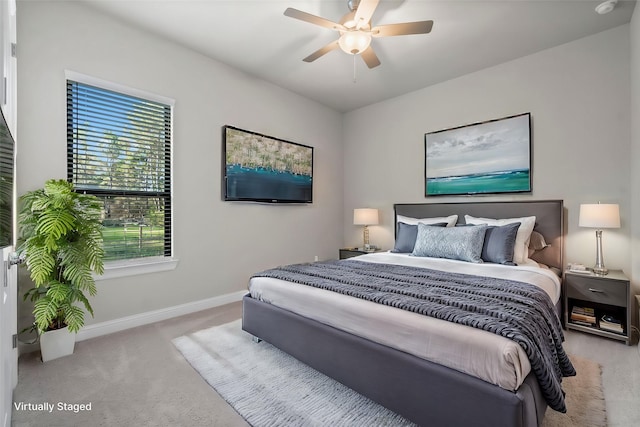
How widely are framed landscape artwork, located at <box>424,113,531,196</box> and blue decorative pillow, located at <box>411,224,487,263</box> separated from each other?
807 mm

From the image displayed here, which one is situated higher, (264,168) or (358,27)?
(358,27)

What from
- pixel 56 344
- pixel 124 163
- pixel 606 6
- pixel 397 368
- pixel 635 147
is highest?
pixel 606 6

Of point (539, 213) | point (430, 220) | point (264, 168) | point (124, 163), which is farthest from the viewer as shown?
point (264, 168)

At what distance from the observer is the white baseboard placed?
8.66 ft

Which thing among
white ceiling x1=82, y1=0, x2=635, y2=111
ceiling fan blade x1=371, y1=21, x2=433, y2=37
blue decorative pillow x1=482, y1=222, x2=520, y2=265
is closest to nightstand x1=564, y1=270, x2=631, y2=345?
blue decorative pillow x1=482, y1=222, x2=520, y2=265

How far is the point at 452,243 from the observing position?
3141mm

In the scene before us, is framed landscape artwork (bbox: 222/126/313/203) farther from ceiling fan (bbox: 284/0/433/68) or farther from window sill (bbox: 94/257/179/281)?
ceiling fan (bbox: 284/0/433/68)

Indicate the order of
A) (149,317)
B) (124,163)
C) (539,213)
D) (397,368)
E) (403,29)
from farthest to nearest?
(539,213), (149,317), (124,163), (403,29), (397,368)

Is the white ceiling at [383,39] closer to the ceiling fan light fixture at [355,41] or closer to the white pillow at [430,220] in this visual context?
the ceiling fan light fixture at [355,41]

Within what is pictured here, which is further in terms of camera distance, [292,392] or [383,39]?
[383,39]

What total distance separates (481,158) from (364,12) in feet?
8.00

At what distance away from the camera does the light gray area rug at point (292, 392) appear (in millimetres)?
1631

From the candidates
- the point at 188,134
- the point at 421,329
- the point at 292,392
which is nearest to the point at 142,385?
the point at 292,392

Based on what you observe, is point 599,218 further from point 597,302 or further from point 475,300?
point 475,300
